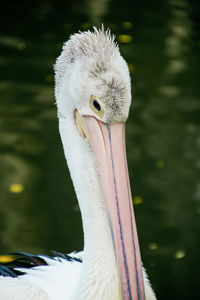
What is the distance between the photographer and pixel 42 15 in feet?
26.2

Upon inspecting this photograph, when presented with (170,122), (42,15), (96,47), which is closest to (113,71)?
(96,47)

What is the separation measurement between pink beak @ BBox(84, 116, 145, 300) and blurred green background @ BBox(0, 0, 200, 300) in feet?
5.43

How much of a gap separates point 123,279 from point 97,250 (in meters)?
A: 0.23

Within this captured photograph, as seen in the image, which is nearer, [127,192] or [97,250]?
[127,192]

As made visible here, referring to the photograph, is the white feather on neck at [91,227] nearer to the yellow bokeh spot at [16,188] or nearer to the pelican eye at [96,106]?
the pelican eye at [96,106]

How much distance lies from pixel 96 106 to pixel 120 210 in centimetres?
43

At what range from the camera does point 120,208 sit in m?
2.22

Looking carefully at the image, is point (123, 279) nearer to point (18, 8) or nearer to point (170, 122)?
point (170, 122)

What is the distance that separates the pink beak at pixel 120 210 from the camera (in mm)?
2215

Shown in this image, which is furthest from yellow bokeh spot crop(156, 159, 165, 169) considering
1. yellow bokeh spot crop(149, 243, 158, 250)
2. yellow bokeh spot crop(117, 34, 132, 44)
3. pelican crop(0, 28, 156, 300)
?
pelican crop(0, 28, 156, 300)

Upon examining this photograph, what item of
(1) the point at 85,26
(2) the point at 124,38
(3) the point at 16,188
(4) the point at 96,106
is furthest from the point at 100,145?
(1) the point at 85,26

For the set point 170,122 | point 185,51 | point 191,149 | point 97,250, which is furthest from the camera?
point 185,51

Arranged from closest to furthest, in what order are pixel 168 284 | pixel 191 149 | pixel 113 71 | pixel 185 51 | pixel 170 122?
pixel 113 71, pixel 168 284, pixel 191 149, pixel 170 122, pixel 185 51

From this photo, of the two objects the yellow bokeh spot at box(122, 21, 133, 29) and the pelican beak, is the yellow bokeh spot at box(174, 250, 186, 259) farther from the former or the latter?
the yellow bokeh spot at box(122, 21, 133, 29)
